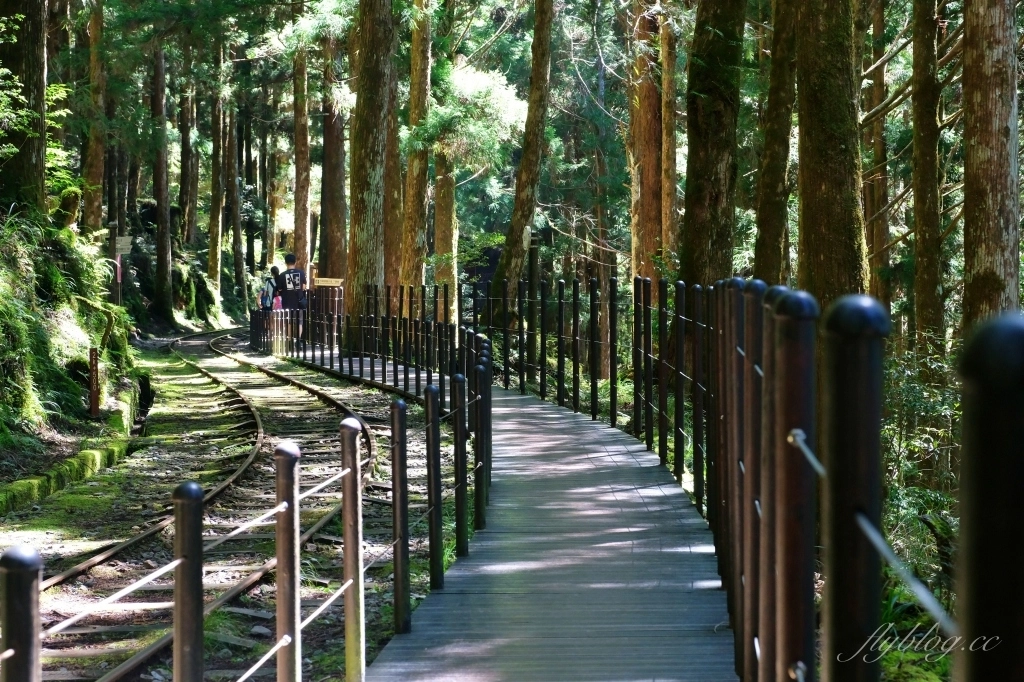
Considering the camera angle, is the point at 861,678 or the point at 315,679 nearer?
the point at 861,678

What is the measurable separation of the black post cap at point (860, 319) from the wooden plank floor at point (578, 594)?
10.8ft

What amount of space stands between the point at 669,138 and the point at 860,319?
70.0 feet

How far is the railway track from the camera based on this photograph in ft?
18.9

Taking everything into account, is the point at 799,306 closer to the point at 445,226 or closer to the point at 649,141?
the point at 649,141

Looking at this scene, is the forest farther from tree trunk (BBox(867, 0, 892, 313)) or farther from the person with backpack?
the person with backpack

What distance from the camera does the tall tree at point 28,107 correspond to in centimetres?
1619

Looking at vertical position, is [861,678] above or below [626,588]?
above

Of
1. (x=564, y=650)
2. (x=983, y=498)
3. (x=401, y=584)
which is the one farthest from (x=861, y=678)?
(x=401, y=584)

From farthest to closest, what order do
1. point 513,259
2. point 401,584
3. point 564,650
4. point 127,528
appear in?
point 513,259, point 127,528, point 401,584, point 564,650

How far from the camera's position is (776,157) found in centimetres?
1452

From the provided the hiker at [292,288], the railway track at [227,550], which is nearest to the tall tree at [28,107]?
the railway track at [227,550]

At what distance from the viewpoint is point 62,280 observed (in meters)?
16.2

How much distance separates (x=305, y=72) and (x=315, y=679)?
31.1m

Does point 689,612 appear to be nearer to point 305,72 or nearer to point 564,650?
point 564,650
